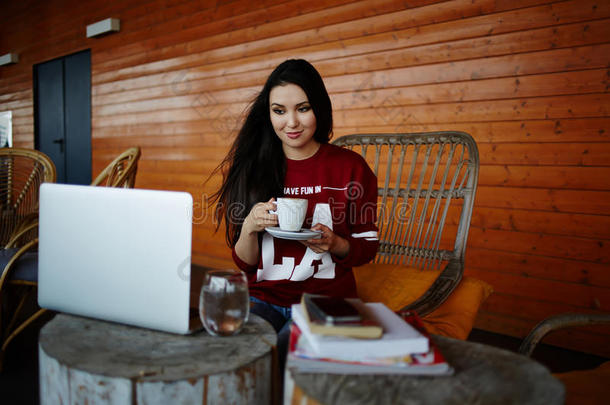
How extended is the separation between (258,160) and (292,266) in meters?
0.40

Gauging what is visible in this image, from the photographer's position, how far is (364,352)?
2.17 feet

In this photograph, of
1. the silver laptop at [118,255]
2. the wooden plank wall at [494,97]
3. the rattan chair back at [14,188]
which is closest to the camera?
the silver laptop at [118,255]

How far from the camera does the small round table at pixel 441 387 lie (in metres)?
0.60

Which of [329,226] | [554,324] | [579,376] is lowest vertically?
[579,376]

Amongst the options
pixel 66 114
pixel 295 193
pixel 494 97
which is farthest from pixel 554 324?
pixel 66 114

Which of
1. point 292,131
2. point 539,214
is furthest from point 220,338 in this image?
point 539,214

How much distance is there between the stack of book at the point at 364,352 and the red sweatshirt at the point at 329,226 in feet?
1.99

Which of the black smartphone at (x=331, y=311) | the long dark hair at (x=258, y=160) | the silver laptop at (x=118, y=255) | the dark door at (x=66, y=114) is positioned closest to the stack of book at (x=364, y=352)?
the black smartphone at (x=331, y=311)

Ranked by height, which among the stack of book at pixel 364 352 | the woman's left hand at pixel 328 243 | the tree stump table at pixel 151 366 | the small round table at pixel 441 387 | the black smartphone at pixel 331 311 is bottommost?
the tree stump table at pixel 151 366

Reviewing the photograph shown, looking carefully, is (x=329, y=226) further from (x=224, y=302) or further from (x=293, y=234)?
(x=224, y=302)

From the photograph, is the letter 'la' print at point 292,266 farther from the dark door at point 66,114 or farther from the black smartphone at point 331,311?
the dark door at point 66,114

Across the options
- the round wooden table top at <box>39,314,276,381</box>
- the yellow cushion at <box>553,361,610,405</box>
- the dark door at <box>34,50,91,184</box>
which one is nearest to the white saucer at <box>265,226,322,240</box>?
the round wooden table top at <box>39,314,276,381</box>

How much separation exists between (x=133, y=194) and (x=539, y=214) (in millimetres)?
2186

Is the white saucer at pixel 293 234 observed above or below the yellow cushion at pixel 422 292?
above
